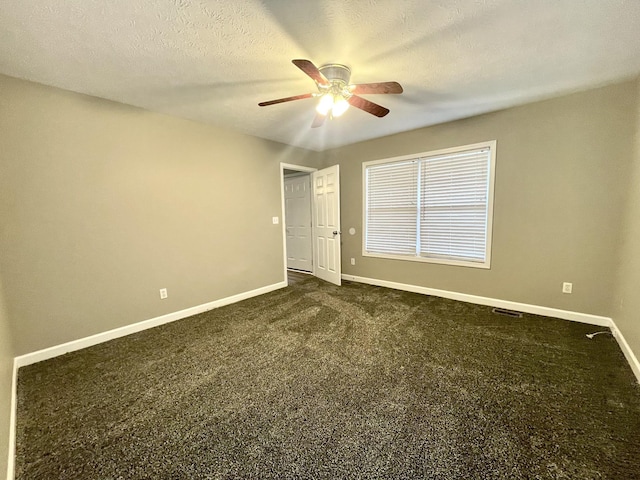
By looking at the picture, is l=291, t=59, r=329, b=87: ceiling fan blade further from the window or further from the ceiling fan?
the window

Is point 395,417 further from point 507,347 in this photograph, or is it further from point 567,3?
point 567,3

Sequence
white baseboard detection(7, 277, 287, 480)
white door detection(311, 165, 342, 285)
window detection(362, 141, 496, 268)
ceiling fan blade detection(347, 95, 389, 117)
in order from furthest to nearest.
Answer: white door detection(311, 165, 342, 285), window detection(362, 141, 496, 268), ceiling fan blade detection(347, 95, 389, 117), white baseboard detection(7, 277, 287, 480)

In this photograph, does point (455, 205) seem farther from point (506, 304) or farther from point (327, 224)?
point (327, 224)

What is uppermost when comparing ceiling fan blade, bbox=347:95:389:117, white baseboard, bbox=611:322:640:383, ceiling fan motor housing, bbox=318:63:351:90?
ceiling fan motor housing, bbox=318:63:351:90

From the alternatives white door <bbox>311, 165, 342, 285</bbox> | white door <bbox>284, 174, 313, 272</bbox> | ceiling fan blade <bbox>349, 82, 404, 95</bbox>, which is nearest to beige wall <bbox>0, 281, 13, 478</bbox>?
ceiling fan blade <bbox>349, 82, 404, 95</bbox>

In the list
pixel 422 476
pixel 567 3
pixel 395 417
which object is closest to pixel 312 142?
pixel 567 3

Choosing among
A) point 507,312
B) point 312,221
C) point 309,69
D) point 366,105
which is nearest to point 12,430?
point 309,69

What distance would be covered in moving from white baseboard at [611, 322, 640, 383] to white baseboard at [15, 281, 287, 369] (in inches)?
151

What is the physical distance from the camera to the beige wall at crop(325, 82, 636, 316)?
2.46m

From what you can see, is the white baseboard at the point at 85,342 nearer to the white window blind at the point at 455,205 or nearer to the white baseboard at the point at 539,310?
the white baseboard at the point at 539,310

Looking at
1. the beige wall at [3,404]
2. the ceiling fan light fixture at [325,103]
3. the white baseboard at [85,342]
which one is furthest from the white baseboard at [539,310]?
the beige wall at [3,404]

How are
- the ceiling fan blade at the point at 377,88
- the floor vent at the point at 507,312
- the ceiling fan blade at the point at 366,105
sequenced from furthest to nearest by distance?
the floor vent at the point at 507,312, the ceiling fan blade at the point at 366,105, the ceiling fan blade at the point at 377,88

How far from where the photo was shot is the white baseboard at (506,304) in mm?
2646

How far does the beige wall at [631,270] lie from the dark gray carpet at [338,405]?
232 millimetres
